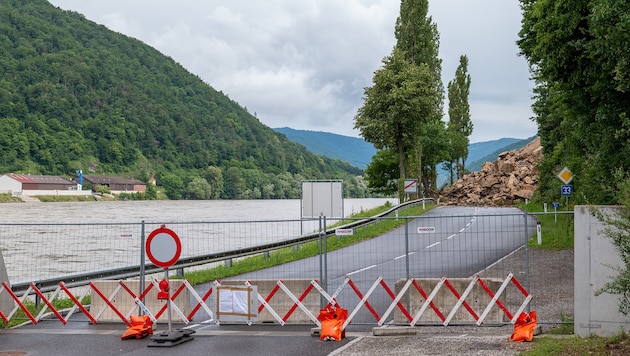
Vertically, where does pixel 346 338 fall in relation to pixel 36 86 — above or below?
below

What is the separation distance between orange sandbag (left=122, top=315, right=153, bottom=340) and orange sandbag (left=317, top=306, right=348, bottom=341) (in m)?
2.94

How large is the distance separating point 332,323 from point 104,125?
161m

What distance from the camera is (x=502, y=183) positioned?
84.4m

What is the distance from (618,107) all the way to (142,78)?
190 m

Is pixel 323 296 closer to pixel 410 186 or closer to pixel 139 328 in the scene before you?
pixel 139 328

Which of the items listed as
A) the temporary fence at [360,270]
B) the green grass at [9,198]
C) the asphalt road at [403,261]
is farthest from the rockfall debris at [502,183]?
the green grass at [9,198]

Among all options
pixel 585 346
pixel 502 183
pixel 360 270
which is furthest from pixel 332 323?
pixel 502 183

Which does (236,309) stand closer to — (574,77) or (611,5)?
(611,5)

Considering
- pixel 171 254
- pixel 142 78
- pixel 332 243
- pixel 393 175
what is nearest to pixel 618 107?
pixel 171 254

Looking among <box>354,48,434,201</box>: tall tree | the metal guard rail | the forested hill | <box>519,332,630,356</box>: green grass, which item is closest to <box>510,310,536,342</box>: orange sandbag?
<box>519,332,630,356</box>: green grass

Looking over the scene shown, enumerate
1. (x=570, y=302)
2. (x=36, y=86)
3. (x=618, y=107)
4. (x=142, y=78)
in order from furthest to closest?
(x=142, y=78)
(x=36, y=86)
(x=618, y=107)
(x=570, y=302)

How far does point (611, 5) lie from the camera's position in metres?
12.3

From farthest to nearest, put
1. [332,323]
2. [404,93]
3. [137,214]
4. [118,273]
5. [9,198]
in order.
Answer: [9,198] < [137,214] < [404,93] < [118,273] < [332,323]

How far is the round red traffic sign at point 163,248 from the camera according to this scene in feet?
36.5
